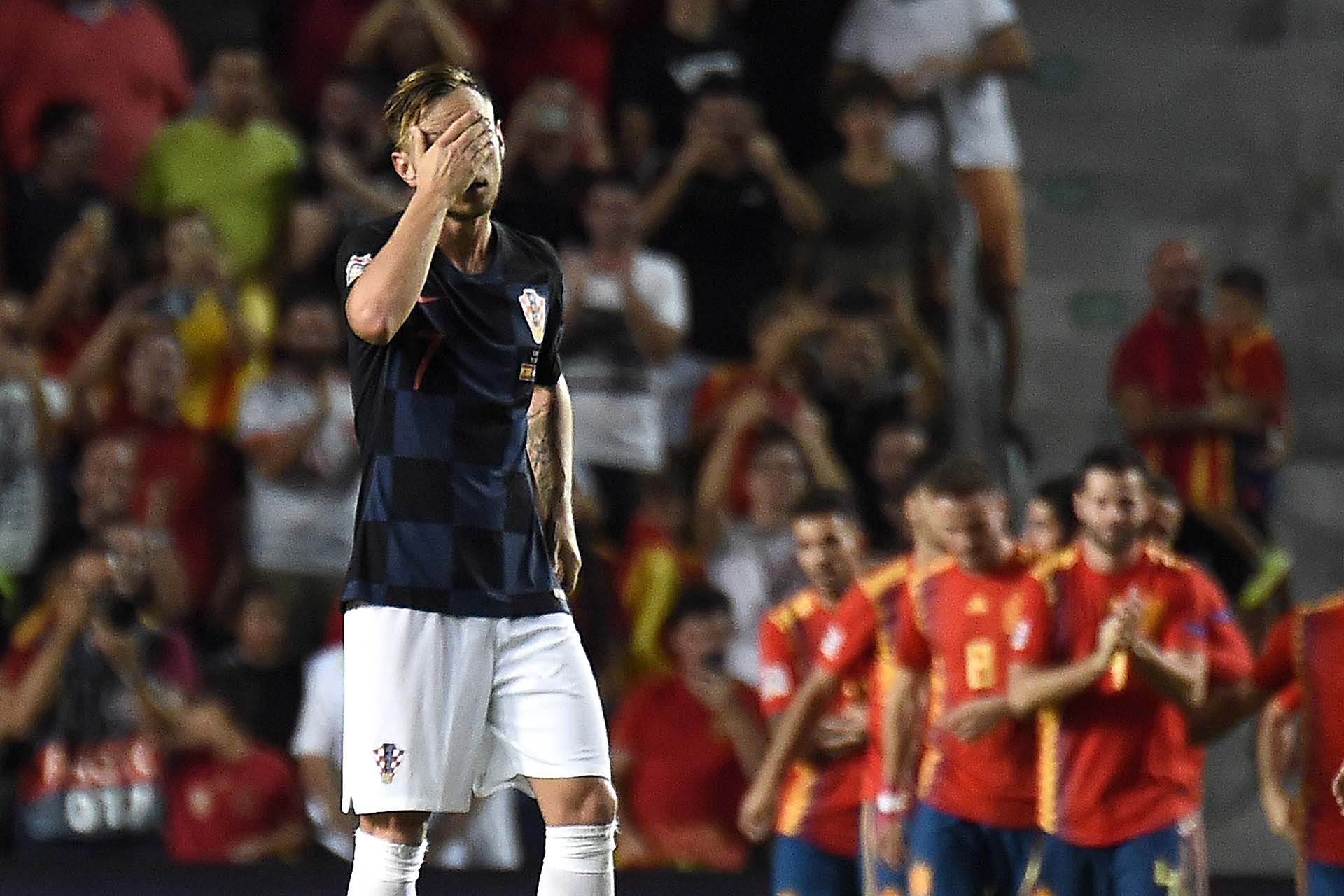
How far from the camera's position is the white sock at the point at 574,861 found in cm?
392

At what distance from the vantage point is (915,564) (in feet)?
21.1

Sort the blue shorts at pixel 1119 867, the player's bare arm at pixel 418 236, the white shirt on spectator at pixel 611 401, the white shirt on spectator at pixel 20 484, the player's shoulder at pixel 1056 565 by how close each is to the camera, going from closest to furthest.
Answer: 1. the player's bare arm at pixel 418 236
2. the blue shorts at pixel 1119 867
3. the player's shoulder at pixel 1056 565
4. the white shirt on spectator at pixel 20 484
5. the white shirt on spectator at pixel 611 401

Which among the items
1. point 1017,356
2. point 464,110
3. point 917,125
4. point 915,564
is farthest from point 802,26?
point 464,110

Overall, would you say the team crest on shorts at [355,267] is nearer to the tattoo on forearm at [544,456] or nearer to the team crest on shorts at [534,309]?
the team crest on shorts at [534,309]

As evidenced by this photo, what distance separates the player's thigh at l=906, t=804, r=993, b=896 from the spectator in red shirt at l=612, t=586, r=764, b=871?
1645 millimetres

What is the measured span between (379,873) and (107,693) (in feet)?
12.5

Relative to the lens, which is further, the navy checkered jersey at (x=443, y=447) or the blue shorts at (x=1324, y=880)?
the blue shorts at (x=1324, y=880)

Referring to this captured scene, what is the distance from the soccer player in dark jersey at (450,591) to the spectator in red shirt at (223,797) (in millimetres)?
3869

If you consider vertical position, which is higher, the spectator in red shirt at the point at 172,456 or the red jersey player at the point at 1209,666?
the spectator in red shirt at the point at 172,456

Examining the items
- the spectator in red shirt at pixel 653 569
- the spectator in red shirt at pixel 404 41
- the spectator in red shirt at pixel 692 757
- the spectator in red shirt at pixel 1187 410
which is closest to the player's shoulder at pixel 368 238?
the spectator in red shirt at pixel 692 757

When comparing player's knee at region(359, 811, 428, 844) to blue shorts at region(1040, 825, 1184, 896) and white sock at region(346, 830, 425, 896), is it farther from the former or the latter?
blue shorts at region(1040, 825, 1184, 896)

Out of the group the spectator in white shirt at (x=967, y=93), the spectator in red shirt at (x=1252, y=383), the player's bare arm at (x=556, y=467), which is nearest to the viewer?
the player's bare arm at (x=556, y=467)

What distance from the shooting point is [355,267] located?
3.90 metres

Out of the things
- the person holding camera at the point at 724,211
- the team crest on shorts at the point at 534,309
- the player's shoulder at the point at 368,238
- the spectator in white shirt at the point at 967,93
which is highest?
the spectator in white shirt at the point at 967,93
